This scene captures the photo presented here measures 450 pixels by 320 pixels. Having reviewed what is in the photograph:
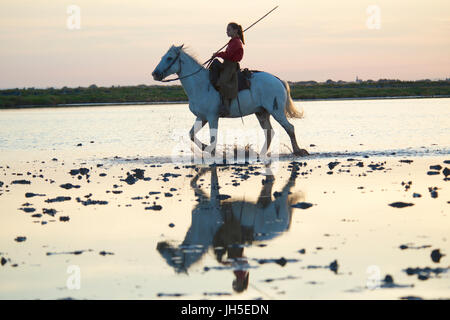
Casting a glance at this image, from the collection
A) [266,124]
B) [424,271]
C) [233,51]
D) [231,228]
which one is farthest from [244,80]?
[424,271]

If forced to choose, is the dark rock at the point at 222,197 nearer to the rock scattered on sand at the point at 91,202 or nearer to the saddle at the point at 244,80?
the rock scattered on sand at the point at 91,202

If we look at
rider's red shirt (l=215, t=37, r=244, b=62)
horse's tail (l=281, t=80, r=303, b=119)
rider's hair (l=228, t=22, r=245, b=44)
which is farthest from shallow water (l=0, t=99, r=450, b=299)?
rider's hair (l=228, t=22, r=245, b=44)

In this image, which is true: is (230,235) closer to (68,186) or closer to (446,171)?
(68,186)

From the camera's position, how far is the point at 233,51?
1872cm

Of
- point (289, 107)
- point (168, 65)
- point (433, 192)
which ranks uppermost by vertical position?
point (168, 65)

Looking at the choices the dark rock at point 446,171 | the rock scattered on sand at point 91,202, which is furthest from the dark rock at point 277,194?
the dark rock at point 446,171

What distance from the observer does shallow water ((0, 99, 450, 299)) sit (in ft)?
25.4

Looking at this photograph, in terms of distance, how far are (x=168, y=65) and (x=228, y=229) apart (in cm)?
948

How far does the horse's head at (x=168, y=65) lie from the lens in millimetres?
19188

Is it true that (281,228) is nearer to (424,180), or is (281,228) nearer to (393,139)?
(424,180)

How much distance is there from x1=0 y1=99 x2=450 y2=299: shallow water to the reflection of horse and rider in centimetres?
2

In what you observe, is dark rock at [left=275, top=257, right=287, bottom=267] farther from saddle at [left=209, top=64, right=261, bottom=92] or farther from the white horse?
saddle at [left=209, top=64, right=261, bottom=92]

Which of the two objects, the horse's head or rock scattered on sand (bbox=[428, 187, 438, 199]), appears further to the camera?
the horse's head

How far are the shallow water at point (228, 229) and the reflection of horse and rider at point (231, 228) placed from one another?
24 millimetres
